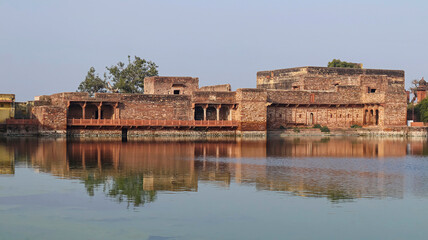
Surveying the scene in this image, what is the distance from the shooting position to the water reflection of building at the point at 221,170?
56.7ft

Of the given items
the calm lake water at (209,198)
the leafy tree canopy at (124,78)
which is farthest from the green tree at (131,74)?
the calm lake water at (209,198)

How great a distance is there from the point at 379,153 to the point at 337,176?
1104 centimetres

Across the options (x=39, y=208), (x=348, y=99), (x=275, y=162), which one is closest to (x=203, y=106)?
(x=348, y=99)

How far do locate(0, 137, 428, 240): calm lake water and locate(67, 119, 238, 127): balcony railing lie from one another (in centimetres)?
1696

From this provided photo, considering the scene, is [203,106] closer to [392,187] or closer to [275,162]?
[275,162]

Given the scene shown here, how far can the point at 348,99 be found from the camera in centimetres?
5225

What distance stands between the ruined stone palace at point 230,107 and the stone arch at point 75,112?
0.01m

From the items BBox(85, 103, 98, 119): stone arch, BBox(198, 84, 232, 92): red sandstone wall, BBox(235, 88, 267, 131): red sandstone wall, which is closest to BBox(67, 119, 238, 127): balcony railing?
BBox(235, 88, 267, 131): red sandstone wall

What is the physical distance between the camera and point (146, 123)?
44844mm

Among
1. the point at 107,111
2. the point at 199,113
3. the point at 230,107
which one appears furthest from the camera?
the point at 199,113

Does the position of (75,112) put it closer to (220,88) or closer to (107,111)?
(107,111)

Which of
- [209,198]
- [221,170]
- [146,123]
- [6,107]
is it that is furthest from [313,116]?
[209,198]

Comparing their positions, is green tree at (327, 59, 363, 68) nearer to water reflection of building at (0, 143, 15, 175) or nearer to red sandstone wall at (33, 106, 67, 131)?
red sandstone wall at (33, 106, 67, 131)

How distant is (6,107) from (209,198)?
31601 millimetres
